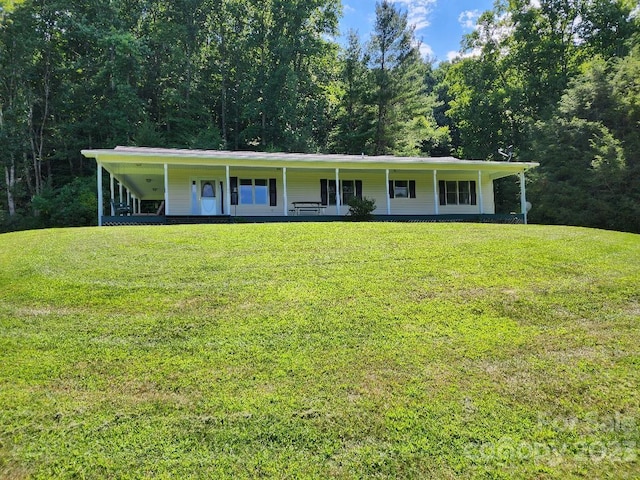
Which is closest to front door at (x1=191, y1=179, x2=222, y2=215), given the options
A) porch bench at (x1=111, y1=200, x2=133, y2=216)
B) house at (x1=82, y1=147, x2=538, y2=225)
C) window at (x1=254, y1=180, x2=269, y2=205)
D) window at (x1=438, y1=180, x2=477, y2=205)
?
house at (x1=82, y1=147, x2=538, y2=225)

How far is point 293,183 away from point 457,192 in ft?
25.3

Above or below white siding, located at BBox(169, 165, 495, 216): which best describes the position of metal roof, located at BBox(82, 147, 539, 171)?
above

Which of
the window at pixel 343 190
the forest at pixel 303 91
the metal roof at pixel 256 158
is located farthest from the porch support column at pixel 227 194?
the forest at pixel 303 91

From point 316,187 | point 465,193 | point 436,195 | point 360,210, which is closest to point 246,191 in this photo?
point 316,187

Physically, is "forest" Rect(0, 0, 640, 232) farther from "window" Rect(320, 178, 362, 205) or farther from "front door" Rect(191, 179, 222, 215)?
"window" Rect(320, 178, 362, 205)

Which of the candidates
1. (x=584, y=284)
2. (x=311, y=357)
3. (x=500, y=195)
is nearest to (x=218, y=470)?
(x=311, y=357)

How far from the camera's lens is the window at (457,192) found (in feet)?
63.7

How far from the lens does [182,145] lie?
2805cm

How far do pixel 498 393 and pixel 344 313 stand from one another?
1.88 metres

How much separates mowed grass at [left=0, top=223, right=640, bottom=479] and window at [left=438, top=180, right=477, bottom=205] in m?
12.7

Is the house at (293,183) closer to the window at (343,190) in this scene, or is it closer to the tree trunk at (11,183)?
the window at (343,190)

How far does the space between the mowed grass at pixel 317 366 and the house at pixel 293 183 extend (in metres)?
8.57

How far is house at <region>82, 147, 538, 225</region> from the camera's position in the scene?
15.0 meters

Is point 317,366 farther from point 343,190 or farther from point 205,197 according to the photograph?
point 343,190
